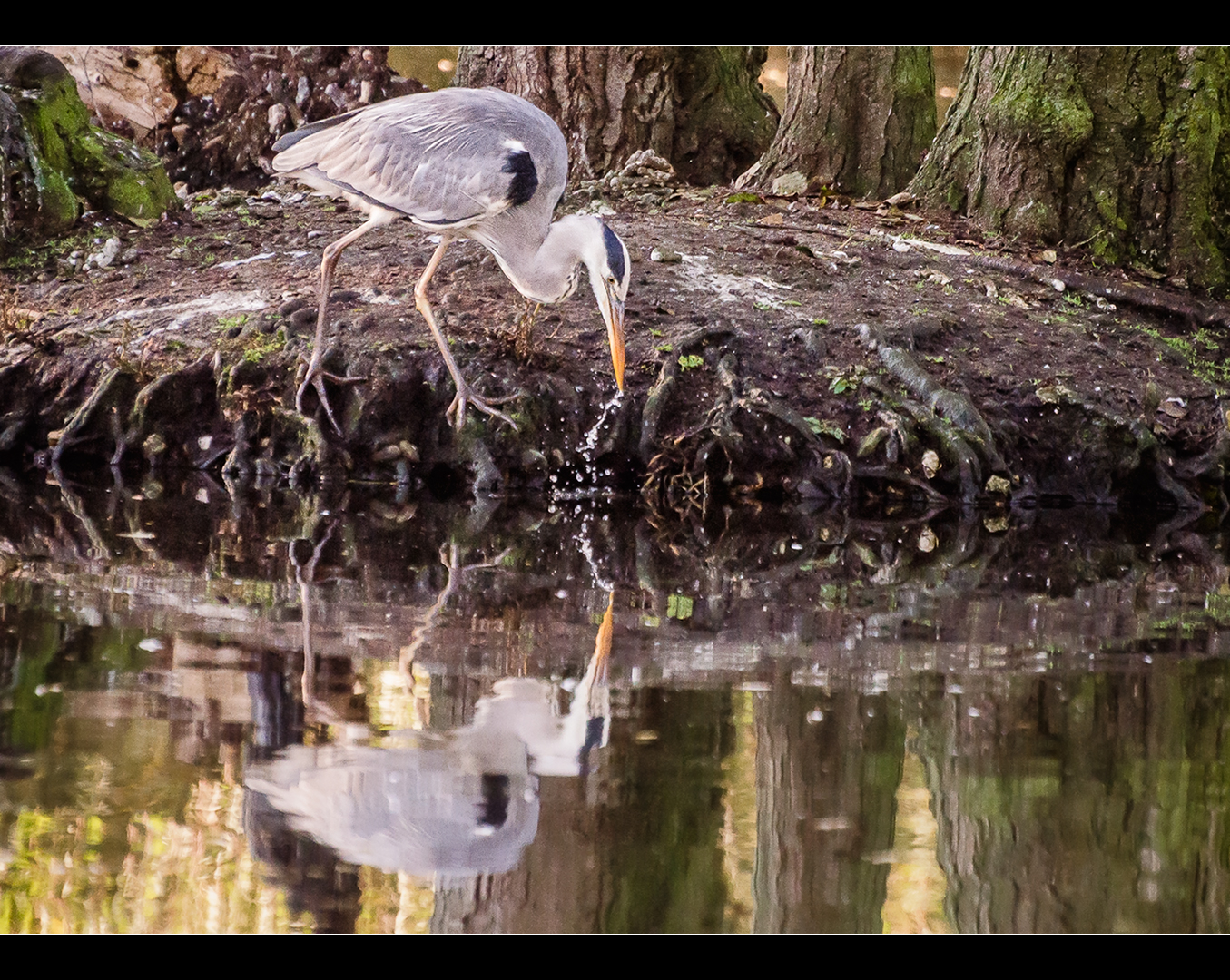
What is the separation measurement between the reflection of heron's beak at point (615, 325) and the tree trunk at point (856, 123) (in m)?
4.71

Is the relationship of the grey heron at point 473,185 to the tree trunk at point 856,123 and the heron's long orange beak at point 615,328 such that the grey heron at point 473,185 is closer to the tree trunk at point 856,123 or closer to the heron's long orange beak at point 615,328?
the heron's long orange beak at point 615,328

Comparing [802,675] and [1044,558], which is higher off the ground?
[1044,558]

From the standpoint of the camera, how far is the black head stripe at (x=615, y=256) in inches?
259

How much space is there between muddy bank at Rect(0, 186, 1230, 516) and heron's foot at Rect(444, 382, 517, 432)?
90mm

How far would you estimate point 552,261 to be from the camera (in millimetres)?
7031

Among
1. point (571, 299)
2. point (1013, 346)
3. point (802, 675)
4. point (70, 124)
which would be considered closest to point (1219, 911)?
point (802, 675)

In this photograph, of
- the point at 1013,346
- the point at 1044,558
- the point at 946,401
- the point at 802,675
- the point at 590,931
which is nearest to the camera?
the point at 590,931

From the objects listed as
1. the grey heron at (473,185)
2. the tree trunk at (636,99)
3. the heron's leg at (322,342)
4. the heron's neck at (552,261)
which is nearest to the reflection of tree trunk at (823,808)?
the grey heron at (473,185)

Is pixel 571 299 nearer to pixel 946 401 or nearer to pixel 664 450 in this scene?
pixel 664 450

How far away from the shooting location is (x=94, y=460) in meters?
7.94

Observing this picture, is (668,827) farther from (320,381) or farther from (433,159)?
(320,381)

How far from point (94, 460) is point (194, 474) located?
2.05ft

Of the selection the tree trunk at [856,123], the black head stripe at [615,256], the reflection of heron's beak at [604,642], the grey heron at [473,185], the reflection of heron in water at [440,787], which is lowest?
the reflection of heron in water at [440,787]

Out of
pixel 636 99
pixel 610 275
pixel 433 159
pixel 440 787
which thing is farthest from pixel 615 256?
pixel 636 99
